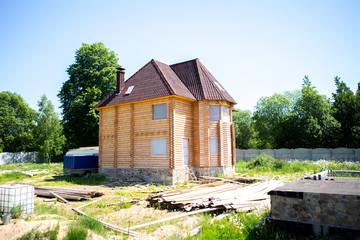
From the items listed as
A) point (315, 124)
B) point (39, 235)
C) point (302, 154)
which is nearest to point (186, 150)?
point (39, 235)

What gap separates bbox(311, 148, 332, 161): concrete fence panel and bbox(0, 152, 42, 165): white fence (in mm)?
40444

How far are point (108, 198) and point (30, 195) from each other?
445 centimetres

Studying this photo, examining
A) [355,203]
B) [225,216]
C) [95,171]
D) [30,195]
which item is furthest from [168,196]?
[95,171]

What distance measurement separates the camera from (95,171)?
2291 cm

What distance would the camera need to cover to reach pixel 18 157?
39750mm

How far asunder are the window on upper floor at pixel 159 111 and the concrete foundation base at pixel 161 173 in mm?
3883

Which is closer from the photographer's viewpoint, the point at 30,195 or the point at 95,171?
the point at 30,195

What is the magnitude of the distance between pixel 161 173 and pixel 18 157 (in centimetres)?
3290

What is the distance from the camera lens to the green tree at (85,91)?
107 feet

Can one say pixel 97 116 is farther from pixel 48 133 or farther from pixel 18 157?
pixel 18 157

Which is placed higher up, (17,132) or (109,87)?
(109,87)

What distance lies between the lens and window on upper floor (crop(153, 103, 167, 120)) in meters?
18.5

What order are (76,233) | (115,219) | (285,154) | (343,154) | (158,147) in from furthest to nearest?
(285,154)
(343,154)
(158,147)
(115,219)
(76,233)

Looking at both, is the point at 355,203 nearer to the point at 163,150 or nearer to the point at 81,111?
the point at 163,150
